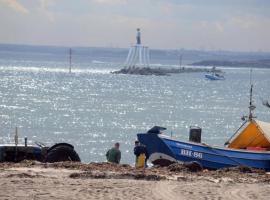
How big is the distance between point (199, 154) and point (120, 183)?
7325 millimetres

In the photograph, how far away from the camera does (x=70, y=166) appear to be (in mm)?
17688

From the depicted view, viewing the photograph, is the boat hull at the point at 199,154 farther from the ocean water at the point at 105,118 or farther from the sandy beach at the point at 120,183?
the ocean water at the point at 105,118

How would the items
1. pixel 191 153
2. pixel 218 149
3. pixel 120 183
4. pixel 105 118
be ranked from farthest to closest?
pixel 105 118 → pixel 191 153 → pixel 218 149 → pixel 120 183

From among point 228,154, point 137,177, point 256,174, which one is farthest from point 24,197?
point 228,154

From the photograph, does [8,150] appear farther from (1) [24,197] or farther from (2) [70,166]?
(1) [24,197]

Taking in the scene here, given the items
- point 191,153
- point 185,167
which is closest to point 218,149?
point 191,153

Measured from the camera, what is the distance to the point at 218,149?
2242 cm

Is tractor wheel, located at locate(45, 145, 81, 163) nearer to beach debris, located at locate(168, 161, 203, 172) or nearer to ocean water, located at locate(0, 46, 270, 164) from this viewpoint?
beach debris, located at locate(168, 161, 203, 172)

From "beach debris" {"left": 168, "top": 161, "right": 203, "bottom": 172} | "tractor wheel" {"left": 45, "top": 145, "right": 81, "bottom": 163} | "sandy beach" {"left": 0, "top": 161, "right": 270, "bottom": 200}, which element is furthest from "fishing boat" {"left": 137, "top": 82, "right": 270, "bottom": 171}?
"beach debris" {"left": 168, "top": 161, "right": 203, "bottom": 172}

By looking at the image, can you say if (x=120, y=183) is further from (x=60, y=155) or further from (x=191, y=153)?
(x=191, y=153)

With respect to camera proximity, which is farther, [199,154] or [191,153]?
[191,153]

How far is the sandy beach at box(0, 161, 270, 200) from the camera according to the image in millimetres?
14344

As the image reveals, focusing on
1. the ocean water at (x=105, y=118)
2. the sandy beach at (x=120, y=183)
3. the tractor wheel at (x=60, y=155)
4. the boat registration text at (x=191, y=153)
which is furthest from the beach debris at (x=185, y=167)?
the ocean water at (x=105, y=118)

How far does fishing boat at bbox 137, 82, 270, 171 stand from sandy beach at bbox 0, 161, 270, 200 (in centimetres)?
365
